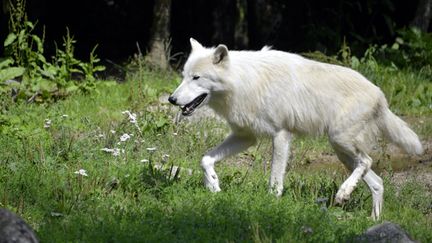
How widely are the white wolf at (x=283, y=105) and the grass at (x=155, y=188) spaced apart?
0.31m

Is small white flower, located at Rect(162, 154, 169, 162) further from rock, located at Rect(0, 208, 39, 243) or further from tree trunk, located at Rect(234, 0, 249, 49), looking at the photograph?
tree trunk, located at Rect(234, 0, 249, 49)

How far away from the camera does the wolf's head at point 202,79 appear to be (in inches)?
276

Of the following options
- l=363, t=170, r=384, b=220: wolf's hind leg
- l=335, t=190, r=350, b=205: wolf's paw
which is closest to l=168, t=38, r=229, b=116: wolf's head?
l=335, t=190, r=350, b=205: wolf's paw

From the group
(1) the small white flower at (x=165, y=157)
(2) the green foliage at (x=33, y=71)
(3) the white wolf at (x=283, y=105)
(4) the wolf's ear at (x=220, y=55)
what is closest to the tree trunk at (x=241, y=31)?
(2) the green foliage at (x=33, y=71)

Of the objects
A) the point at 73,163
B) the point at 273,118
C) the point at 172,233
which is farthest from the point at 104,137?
the point at 172,233

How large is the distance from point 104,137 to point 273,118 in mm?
2068

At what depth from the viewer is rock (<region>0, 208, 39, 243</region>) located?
5.04 m

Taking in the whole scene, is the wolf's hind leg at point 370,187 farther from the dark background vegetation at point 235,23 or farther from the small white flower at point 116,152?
the dark background vegetation at point 235,23

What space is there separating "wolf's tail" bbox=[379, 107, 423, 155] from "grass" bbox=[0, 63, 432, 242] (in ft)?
1.45

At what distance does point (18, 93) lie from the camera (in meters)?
9.96

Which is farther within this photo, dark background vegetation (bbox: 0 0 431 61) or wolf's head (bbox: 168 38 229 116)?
dark background vegetation (bbox: 0 0 431 61)

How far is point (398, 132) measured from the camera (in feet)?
24.2

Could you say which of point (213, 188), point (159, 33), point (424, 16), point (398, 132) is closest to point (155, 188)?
point (213, 188)

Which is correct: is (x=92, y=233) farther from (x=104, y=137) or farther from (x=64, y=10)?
(x=64, y=10)
